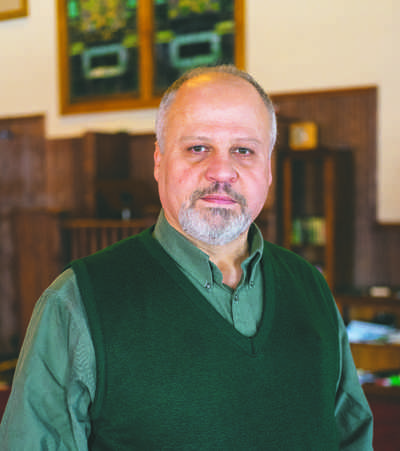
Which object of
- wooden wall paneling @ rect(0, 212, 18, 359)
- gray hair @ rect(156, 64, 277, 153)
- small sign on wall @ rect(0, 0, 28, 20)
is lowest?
wooden wall paneling @ rect(0, 212, 18, 359)

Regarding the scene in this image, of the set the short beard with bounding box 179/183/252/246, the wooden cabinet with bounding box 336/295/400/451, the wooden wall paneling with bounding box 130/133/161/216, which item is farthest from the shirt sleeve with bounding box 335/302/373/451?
the wooden wall paneling with bounding box 130/133/161/216

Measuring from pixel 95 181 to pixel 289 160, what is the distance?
215cm

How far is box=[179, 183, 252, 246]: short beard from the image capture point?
1.18 metres

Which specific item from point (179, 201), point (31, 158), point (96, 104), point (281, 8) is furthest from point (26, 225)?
point (179, 201)

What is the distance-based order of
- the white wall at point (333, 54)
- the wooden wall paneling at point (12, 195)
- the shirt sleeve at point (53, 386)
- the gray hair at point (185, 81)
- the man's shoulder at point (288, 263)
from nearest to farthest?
the shirt sleeve at point (53, 386) < the gray hair at point (185, 81) < the man's shoulder at point (288, 263) < the white wall at point (333, 54) < the wooden wall paneling at point (12, 195)

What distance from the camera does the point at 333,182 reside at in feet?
13.6

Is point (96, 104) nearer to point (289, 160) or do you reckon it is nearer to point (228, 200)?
point (289, 160)

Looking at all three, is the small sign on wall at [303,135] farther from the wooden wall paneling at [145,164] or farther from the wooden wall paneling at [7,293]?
the wooden wall paneling at [7,293]

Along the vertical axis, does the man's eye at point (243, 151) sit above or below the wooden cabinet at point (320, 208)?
above

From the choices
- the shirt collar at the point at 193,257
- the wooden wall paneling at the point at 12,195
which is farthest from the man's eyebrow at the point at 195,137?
the wooden wall paneling at the point at 12,195

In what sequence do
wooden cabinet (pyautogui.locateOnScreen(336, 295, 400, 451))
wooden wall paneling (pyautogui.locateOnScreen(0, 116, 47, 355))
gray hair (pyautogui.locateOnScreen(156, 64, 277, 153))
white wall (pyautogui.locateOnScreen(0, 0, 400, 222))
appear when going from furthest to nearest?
wooden wall paneling (pyautogui.locateOnScreen(0, 116, 47, 355)), white wall (pyautogui.locateOnScreen(0, 0, 400, 222)), wooden cabinet (pyautogui.locateOnScreen(336, 295, 400, 451)), gray hair (pyautogui.locateOnScreen(156, 64, 277, 153))

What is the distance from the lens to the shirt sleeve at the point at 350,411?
1.26 m

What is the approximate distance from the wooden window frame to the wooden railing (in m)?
1.48

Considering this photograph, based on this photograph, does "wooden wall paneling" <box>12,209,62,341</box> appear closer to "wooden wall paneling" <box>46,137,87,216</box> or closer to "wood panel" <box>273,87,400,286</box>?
"wooden wall paneling" <box>46,137,87,216</box>
